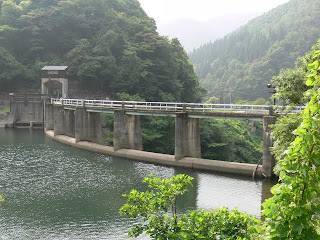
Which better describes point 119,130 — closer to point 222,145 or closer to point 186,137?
point 186,137

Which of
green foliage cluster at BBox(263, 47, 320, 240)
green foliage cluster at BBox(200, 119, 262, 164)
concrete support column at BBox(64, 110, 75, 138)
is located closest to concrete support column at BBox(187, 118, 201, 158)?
green foliage cluster at BBox(200, 119, 262, 164)

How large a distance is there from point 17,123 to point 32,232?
165ft

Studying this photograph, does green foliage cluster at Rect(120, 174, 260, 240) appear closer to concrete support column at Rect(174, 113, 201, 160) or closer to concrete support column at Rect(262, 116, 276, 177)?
concrete support column at Rect(262, 116, 276, 177)

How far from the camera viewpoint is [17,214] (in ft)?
72.0

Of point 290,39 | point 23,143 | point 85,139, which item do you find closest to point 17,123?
point 23,143

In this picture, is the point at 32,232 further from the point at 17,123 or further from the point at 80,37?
the point at 80,37

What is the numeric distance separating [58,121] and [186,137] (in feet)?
85.5

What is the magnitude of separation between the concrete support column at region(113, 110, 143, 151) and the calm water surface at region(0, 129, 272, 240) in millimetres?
2749

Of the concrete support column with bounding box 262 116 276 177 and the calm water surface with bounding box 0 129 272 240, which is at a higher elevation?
the concrete support column with bounding box 262 116 276 177

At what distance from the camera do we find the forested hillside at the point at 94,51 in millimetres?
71188

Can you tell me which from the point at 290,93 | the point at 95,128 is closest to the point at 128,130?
the point at 95,128

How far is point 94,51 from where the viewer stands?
7188 centimetres

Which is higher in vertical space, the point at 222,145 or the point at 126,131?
the point at 126,131

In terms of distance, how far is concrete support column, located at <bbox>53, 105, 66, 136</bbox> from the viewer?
2110 inches
